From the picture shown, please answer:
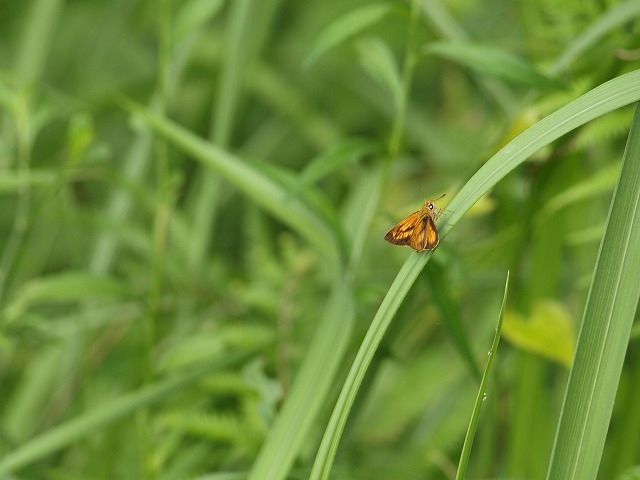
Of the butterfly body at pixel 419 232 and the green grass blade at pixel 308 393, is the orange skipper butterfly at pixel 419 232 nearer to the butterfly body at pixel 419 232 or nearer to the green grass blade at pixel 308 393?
the butterfly body at pixel 419 232

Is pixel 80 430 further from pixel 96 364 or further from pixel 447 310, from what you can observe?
pixel 96 364

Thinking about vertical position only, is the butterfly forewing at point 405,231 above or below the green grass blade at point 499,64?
below

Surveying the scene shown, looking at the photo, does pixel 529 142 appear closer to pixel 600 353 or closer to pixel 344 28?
pixel 600 353

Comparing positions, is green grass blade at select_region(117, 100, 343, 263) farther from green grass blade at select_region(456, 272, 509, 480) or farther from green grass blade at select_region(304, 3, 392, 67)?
green grass blade at select_region(456, 272, 509, 480)

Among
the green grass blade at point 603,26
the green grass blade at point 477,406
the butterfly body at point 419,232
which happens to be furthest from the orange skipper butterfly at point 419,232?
the green grass blade at point 603,26

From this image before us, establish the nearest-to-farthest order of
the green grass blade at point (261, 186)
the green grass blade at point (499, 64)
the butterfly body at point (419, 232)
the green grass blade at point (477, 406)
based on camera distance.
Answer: the green grass blade at point (477, 406)
the butterfly body at point (419, 232)
the green grass blade at point (499, 64)
the green grass blade at point (261, 186)
